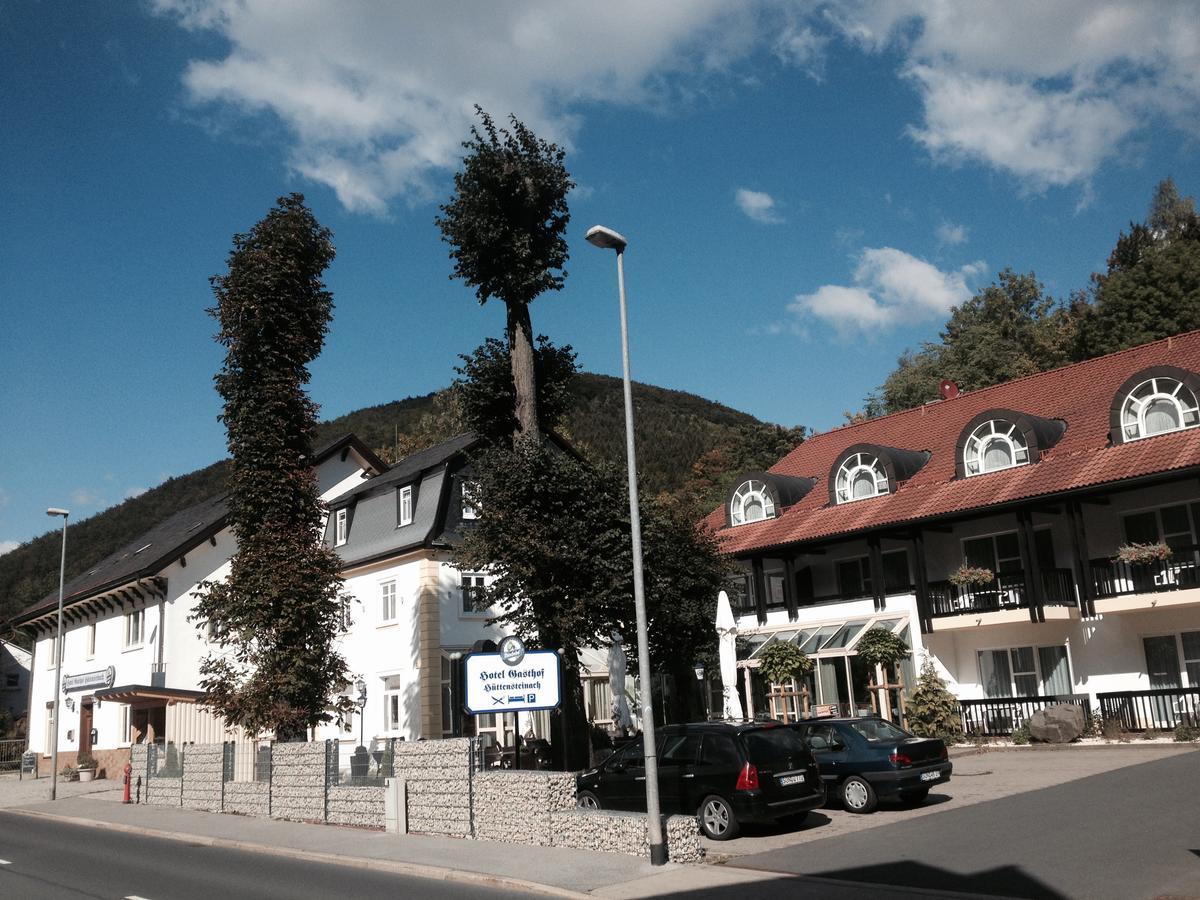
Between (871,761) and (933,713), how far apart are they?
11.1 m

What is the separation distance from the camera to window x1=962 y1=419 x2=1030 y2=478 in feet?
93.7

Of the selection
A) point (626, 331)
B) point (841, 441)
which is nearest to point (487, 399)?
point (626, 331)

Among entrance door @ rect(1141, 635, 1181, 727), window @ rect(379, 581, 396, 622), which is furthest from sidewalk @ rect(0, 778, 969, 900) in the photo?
entrance door @ rect(1141, 635, 1181, 727)

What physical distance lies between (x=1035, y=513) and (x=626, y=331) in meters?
17.9

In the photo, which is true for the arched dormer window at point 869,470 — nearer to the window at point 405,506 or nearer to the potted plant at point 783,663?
the potted plant at point 783,663

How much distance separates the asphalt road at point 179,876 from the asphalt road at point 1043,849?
4114 mm

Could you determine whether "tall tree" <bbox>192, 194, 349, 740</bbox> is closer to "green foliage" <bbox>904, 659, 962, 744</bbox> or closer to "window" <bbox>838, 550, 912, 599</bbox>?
"green foliage" <bbox>904, 659, 962, 744</bbox>

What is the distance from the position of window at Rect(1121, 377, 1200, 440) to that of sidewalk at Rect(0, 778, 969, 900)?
739 inches

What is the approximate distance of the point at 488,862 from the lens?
13.6 meters

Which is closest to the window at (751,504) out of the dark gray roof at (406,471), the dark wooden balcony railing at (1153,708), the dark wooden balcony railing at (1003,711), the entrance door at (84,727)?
the dark gray roof at (406,471)

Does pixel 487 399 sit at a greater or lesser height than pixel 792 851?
greater

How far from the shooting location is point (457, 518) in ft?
109

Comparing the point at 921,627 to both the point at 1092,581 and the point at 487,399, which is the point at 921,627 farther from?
the point at 487,399

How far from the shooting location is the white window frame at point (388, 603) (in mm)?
32844
